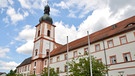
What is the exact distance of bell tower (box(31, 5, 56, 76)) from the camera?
46.5 metres

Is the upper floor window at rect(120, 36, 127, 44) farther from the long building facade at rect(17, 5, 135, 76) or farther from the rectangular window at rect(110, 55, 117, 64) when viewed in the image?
the rectangular window at rect(110, 55, 117, 64)

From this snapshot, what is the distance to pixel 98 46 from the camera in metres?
30.7

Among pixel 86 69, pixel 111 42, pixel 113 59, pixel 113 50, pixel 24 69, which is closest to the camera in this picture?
pixel 86 69

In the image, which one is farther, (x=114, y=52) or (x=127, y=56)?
(x=114, y=52)

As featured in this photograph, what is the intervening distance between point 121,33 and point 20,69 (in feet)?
163

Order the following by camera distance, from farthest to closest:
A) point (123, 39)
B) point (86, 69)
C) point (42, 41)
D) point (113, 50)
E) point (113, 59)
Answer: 1. point (42, 41)
2. point (113, 50)
3. point (113, 59)
4. point (123, 39)
5. point (86, 69)

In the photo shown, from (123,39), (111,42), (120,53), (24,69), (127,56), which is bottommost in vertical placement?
(24,69)

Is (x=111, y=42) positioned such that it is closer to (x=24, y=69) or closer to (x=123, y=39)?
(x=123, y=39)

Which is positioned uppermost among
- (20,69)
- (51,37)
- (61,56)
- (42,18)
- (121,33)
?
(42,18)

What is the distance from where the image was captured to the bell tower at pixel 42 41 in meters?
46.5

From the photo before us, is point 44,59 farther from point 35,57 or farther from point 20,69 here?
point 20,69

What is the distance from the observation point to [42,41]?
49.4 m

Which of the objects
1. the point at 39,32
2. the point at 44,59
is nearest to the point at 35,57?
the point at 44,59

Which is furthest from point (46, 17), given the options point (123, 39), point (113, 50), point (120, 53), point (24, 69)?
point (120, 53)
